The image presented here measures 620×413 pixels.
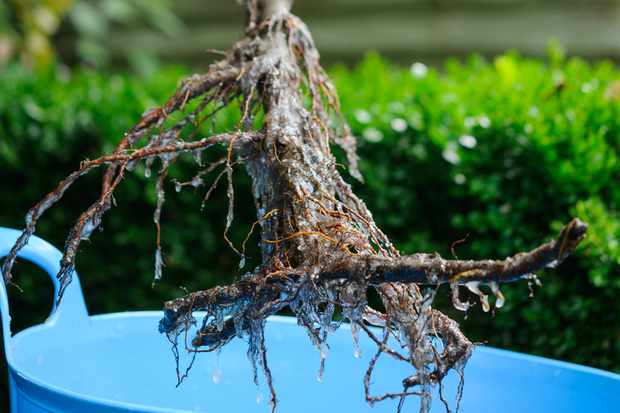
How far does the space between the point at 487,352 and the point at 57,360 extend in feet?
2.90

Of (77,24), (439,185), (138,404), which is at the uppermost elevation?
Answer: (77,24)

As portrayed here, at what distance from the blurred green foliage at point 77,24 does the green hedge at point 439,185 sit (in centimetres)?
208

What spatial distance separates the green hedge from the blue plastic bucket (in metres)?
0.60

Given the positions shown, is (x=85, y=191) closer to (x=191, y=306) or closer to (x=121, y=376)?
(x=121, y=376)

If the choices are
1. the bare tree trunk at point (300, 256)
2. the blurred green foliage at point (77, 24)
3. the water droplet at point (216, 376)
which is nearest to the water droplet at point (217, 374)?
the water droplet at point (216, 376)

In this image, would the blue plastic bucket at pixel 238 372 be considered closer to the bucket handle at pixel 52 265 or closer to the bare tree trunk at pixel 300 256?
the bucket handle at pixel 52 265

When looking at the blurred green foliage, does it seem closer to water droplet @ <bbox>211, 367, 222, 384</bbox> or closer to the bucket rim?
the bucket rim

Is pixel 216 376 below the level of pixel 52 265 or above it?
below

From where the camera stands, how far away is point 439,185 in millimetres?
2533

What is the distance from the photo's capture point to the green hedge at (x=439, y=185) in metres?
2.21

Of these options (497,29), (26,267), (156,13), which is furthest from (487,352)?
(156,13)

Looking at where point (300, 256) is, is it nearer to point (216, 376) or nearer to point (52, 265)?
point (216, 376)

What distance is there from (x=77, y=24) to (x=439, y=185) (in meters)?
4.24

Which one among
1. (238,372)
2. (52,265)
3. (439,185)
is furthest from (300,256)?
(439,185)
